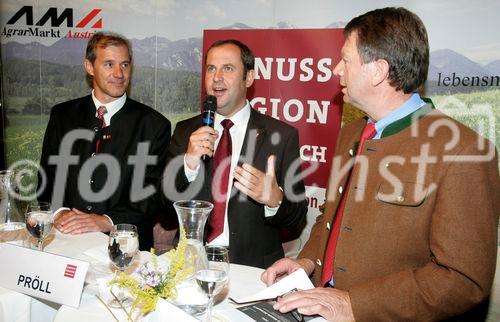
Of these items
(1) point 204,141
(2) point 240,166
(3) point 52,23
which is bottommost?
(2) point 240,166

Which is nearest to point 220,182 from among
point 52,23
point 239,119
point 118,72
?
point 239,119

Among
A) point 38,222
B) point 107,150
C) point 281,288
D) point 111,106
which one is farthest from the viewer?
point 111,106

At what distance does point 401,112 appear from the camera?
183cm

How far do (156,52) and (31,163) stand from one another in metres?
1.80

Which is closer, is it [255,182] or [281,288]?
[281,288]

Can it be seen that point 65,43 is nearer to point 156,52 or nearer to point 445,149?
point 156,52

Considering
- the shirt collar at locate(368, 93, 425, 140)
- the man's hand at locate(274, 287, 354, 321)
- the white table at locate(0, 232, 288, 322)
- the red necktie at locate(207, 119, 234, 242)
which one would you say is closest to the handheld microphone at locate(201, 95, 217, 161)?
the red necktie at locate(207, 119, 234, 242)

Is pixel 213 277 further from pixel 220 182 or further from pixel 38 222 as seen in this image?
pixel 220 182

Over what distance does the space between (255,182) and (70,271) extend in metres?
0.90

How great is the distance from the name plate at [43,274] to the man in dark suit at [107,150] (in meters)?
1.29

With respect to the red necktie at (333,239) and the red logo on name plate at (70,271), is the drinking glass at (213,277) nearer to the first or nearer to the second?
the red logo on name plate at (70,271)

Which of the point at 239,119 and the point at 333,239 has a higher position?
the point at 239,119

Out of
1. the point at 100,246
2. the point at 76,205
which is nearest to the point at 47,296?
the point at 100,246

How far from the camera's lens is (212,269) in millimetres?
1329
